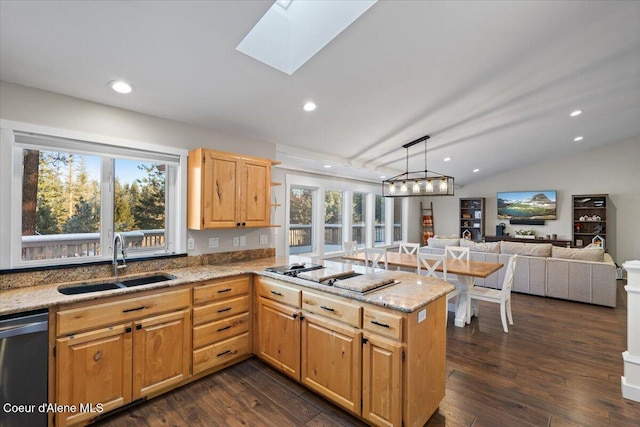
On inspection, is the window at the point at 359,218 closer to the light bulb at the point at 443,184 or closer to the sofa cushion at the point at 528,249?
the light bulb at the point at 443,184

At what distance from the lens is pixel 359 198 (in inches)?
281

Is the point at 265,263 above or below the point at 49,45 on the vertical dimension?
below

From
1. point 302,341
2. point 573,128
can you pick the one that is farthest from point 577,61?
point 302,341

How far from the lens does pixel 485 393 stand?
239cm

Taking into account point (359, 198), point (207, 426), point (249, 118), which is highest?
point (249, 118)

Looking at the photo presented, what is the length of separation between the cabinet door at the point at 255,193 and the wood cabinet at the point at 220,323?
71 cm

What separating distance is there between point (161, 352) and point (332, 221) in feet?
14.9

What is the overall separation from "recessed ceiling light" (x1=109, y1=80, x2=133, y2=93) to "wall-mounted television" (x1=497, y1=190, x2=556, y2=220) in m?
9.37

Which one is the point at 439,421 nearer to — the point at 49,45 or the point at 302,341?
the point at 302,341

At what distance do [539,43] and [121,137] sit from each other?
12.7ft

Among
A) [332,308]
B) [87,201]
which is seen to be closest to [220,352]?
[332,308]

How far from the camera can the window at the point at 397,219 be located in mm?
8305

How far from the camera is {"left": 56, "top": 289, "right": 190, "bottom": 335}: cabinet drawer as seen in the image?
190 cm

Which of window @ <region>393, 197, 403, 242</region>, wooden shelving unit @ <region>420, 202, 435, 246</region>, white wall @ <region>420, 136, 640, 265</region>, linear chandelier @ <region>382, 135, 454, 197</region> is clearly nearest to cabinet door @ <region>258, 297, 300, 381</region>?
linear chandelier @ <region>382, 135, 454, 197</region>
